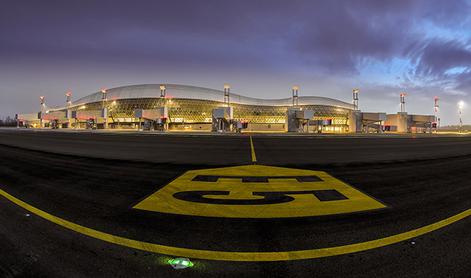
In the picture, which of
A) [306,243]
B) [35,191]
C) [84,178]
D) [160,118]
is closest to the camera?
[306,243]

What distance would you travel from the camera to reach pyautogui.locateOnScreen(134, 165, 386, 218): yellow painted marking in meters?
3.93

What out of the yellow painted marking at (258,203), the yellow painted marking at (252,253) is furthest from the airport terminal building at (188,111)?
the yellow painted marking at (252,253)

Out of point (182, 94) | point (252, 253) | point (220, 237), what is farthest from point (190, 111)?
point (252, 253)

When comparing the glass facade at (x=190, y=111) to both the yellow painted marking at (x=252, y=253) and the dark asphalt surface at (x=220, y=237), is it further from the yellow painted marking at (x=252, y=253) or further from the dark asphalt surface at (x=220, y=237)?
the yellow painted marking at (x=252, y=253)

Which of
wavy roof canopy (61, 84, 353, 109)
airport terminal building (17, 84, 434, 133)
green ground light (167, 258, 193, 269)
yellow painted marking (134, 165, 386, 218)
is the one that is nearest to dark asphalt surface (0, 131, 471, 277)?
green ground light (167, 258, 193, 269)

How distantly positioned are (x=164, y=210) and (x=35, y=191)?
3.56 metres

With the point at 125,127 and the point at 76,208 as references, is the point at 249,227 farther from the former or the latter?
the point at 125,127

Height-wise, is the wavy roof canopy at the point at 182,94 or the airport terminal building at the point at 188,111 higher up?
the wavy roof canopy at the point at 182,94

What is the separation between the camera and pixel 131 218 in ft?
12.1

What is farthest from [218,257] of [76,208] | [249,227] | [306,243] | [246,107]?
[246,107]

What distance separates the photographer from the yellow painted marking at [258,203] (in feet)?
12.9

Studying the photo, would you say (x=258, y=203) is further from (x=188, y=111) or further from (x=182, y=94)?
(x=182, y=94)

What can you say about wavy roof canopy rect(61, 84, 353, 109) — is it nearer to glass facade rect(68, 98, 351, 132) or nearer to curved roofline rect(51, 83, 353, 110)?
curved roofline rect(51, 83, 353, 110)

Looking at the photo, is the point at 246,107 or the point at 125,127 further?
the point at 246,107
